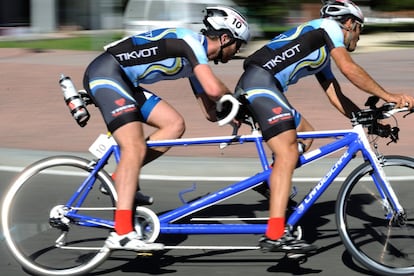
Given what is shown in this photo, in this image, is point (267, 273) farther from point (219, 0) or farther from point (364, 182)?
point (219, 0)

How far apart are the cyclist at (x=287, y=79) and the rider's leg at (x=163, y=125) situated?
0.50 m

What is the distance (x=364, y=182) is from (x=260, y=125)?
Answer: 0.77m

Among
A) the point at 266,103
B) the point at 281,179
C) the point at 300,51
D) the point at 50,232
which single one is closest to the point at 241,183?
the point at 281,179

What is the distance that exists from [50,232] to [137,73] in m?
1.28

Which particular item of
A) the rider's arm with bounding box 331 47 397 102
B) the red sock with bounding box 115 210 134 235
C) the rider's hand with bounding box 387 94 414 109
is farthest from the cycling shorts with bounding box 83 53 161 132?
the rider's hand with bounding box 387 94 414 109

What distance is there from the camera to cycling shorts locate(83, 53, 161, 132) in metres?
5.30

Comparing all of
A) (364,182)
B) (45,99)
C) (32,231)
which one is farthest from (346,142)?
(45,99)

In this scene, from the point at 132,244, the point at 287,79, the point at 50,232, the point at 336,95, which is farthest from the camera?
the point at 336,95

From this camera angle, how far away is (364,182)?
5.46m

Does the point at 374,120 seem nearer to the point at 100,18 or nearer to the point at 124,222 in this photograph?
the point at 124,222

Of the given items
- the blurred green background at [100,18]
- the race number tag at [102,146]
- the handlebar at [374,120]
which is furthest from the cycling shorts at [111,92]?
the blurred green background at [100,18]

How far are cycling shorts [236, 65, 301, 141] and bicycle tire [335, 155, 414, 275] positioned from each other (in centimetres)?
56

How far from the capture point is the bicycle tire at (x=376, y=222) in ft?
17.4

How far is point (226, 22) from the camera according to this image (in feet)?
17.5
